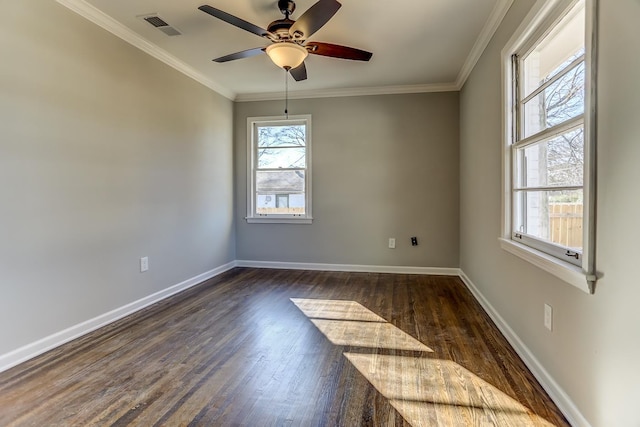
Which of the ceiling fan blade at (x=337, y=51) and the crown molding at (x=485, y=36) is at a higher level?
the crown molding at (x=485, y=36)

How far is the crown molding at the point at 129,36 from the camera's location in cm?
260

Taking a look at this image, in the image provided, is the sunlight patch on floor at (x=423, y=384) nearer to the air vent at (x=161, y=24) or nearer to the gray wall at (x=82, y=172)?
the gray wall at (x=82, y=172)

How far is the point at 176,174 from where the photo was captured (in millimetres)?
3781

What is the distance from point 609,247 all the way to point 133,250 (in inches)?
134

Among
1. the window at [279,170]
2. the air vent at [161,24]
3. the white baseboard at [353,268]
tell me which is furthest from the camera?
the window at [279,170]

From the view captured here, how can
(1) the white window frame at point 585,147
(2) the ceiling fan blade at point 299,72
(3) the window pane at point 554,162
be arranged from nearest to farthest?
1. (1) the white window frame at point 585,147
2. (3) the window pane at point 554,162
3. (2) the ceiling fan blade at point 299,72

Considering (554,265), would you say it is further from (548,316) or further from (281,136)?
(281,136)

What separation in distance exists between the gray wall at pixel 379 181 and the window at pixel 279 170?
12 centimetres

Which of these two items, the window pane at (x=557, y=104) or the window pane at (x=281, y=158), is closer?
the window pane at (x=557, y=104)

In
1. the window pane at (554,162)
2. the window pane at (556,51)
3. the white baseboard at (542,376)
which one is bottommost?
the white baseboard at (542,376)

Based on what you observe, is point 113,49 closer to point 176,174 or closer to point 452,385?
point 176,174

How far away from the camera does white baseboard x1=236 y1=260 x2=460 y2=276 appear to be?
183 inches

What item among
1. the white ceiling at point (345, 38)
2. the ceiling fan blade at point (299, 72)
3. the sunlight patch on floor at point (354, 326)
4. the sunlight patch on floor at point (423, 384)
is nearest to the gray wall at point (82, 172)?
the white ceiling at point (345, 38)

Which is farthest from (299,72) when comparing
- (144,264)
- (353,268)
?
(353,268)
